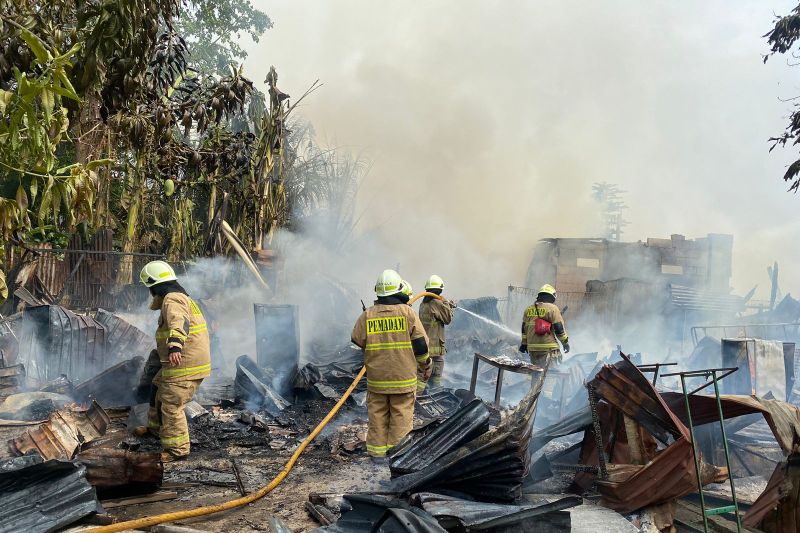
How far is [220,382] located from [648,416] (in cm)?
594

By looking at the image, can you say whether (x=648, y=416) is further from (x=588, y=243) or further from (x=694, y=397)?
(x=588, y=243)

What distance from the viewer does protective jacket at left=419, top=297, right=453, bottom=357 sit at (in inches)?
303

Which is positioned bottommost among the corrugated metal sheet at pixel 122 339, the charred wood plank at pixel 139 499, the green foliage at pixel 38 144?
the charred wood plank at pixel 139 499

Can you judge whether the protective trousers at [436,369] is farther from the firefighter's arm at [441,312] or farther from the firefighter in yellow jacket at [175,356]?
the firefighter in yellow jacket at [175,356]

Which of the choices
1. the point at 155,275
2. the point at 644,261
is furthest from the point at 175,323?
the point at 644,261

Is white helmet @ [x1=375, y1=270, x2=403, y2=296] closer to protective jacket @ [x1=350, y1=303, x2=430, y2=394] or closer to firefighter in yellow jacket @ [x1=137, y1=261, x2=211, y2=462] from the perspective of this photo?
protective jacket @ [x1=350, y1=303, x2=430, y2=394]

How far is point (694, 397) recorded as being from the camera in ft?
12.9

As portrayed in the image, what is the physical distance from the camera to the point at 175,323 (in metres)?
4.86

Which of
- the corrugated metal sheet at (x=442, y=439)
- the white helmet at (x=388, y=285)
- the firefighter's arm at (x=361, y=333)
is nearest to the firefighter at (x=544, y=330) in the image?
the white helmet at (x=388, y=285)

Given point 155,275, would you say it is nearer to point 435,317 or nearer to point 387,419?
point 387,419

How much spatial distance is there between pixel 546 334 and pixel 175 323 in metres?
4.90

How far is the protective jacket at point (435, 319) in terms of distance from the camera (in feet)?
25.3

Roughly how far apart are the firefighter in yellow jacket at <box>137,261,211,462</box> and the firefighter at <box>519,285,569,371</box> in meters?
4.47

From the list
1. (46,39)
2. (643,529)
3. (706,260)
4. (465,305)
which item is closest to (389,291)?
(643,529)
